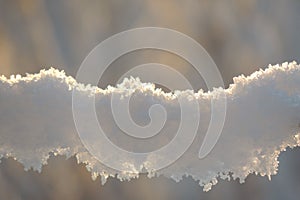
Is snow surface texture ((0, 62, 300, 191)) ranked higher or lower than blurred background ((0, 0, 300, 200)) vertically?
lower

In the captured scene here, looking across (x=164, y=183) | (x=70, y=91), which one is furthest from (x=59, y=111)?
(x=164, y=183)

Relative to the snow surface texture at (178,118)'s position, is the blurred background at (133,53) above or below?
above

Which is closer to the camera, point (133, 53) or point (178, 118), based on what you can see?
point (178, 118)

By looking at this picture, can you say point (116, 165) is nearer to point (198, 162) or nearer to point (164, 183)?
point (198, 162)

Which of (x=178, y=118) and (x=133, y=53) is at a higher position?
(x=133, y=53)

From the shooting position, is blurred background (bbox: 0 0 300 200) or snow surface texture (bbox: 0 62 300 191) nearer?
snow surface texture (bbox: 0 62 300 191)
